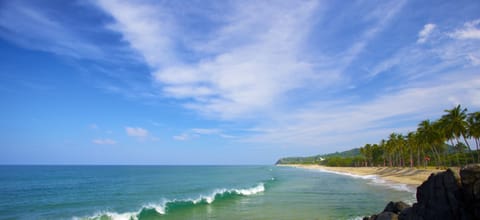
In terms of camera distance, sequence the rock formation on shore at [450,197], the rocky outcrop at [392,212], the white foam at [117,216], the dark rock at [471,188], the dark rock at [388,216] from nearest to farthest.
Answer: the dark rock at [471,188] < the rock formation on shore at [450,197] < the dark rock at [388,216] < the rocky outcrop at [392,212] < the white foam at [117,216]

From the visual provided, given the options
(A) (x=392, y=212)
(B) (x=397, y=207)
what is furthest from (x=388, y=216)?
(B) (x=397, y=207)

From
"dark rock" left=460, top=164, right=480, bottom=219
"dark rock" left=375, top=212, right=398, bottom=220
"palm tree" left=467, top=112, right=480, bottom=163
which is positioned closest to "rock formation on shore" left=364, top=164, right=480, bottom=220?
"dark rock" left=460, top=164, right=480, bottom=219

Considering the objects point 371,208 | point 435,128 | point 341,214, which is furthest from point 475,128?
point 341,214

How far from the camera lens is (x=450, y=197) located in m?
11.3

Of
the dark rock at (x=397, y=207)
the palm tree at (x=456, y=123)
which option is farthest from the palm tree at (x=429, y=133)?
the dark rock at (x=397, y=207)

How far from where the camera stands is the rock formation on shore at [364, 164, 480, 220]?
33.9ft

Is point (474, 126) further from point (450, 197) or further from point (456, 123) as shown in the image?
point (450, 197)

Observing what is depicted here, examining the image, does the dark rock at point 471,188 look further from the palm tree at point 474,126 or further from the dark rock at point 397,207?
the palm tree at point 474,126

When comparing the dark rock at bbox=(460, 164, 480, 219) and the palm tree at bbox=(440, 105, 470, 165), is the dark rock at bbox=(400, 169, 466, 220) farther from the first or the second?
the palm tree at bbox=(440, 105, 470, 165)

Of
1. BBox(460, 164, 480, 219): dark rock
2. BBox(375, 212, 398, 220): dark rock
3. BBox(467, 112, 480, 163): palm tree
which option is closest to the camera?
BBox(460, 164, 480, 219): dark rock

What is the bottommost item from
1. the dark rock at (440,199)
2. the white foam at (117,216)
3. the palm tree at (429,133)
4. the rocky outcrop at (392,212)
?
the white foam at (117,216)

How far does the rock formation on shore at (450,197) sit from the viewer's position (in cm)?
1034

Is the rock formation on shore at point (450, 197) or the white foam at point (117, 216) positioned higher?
the rock formation on shore at point (450, 197)

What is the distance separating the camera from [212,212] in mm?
24234
